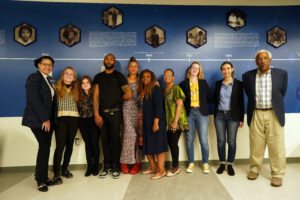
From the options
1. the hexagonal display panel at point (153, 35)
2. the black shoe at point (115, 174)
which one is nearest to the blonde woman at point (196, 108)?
the hexagonal display panel at point (153, 35)

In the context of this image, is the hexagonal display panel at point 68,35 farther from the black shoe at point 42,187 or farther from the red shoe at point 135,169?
the red shoe at point 135,169

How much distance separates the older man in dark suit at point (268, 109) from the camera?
197 centimetres

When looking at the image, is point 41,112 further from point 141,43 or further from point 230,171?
point 230,171

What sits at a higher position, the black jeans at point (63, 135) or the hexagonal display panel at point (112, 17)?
the hexagonal display panel at point (112, 17)

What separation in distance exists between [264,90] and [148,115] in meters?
1.47

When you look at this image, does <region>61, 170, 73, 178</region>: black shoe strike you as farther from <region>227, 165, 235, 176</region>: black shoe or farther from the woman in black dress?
<region>227, 165, 235, 176</region>: black shoe

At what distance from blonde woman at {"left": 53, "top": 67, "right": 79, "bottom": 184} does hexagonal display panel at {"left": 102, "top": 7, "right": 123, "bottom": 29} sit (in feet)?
3.28

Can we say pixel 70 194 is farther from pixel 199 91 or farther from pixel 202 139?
pixel 199 91

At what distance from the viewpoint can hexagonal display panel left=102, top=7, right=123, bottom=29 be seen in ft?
8.41

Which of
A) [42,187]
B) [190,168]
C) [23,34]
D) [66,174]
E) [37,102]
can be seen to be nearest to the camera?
[37,102]

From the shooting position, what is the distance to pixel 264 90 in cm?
200

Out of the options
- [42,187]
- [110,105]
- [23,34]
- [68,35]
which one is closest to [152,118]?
[110,105]

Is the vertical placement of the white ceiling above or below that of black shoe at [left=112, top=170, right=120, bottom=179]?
above

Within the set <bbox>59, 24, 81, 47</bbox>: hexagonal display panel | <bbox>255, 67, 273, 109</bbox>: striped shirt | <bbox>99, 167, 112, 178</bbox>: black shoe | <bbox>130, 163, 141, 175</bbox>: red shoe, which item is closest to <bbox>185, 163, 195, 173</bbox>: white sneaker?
<bbox>130, 163, 141, 175</bbox>: red shoe
